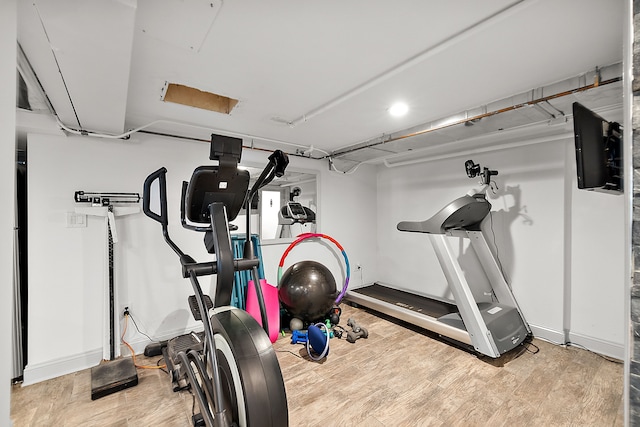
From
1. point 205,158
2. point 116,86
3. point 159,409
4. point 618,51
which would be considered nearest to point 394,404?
point 159,409

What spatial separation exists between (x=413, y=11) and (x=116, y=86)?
5.72ft

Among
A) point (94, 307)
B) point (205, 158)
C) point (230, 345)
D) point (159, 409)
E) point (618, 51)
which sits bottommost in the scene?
point (159, 409)

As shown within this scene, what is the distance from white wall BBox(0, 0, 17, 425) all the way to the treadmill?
9.61 ft

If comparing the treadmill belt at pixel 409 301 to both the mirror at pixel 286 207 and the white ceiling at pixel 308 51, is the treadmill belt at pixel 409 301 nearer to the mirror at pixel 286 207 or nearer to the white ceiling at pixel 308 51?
the mirror at pixel 286 207

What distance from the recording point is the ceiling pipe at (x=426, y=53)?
1.30 metres

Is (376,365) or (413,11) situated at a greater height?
(413,11)

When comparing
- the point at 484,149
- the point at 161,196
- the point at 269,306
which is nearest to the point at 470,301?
the point at 484,149

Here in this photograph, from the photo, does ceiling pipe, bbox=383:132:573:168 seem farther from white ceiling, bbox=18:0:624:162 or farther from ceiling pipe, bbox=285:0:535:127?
ceiling pipe, bbox=285:0:535:127

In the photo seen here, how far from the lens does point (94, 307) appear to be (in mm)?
2678

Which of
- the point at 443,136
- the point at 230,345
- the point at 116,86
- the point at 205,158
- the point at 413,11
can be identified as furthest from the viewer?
the point at 205,158

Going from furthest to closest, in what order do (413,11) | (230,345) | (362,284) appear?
(362,284), (230,345), (413,11)

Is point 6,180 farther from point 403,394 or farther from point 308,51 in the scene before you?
point 403,394

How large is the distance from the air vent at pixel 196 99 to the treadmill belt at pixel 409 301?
3.25m

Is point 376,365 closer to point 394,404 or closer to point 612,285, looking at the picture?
point 394,404
